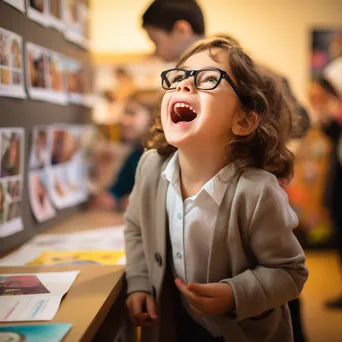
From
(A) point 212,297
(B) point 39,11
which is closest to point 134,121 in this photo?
(B) point 39,11

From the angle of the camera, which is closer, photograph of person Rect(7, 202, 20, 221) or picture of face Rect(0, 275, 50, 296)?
picture of face Rect(0, 275, 50, 296)

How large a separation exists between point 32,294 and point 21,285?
6 centimetres

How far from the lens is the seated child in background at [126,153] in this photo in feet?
5.33

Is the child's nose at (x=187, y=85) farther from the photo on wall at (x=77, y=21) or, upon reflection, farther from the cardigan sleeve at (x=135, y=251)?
the photo on wall at (x=77, y=21)

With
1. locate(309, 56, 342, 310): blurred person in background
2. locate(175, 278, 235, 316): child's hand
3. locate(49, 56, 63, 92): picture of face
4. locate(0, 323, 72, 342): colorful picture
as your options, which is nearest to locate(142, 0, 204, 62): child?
locate(49, 56, 63, 92): picture of face

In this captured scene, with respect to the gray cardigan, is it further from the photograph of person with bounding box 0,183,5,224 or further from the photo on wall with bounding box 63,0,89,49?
the photo on wall with bounding box 63,0,89,49

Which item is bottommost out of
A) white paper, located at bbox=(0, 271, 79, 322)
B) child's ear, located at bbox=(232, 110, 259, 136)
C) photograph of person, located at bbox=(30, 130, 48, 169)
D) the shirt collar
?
white paper, located at bbox=(0, 271, 79, 322)

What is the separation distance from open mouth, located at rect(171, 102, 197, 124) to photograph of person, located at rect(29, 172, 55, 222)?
0.58 m

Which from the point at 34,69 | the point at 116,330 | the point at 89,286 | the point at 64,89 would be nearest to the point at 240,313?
the point at 89,286

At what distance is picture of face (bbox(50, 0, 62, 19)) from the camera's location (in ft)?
4.24

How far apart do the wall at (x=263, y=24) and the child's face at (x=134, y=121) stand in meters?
1.67

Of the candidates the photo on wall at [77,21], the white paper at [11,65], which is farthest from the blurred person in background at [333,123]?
the white paper at [11,65]

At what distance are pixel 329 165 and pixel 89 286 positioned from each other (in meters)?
2.65

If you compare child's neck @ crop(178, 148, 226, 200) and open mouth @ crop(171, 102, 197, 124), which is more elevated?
open mouth @ crop(171, 102, 197, 124)
